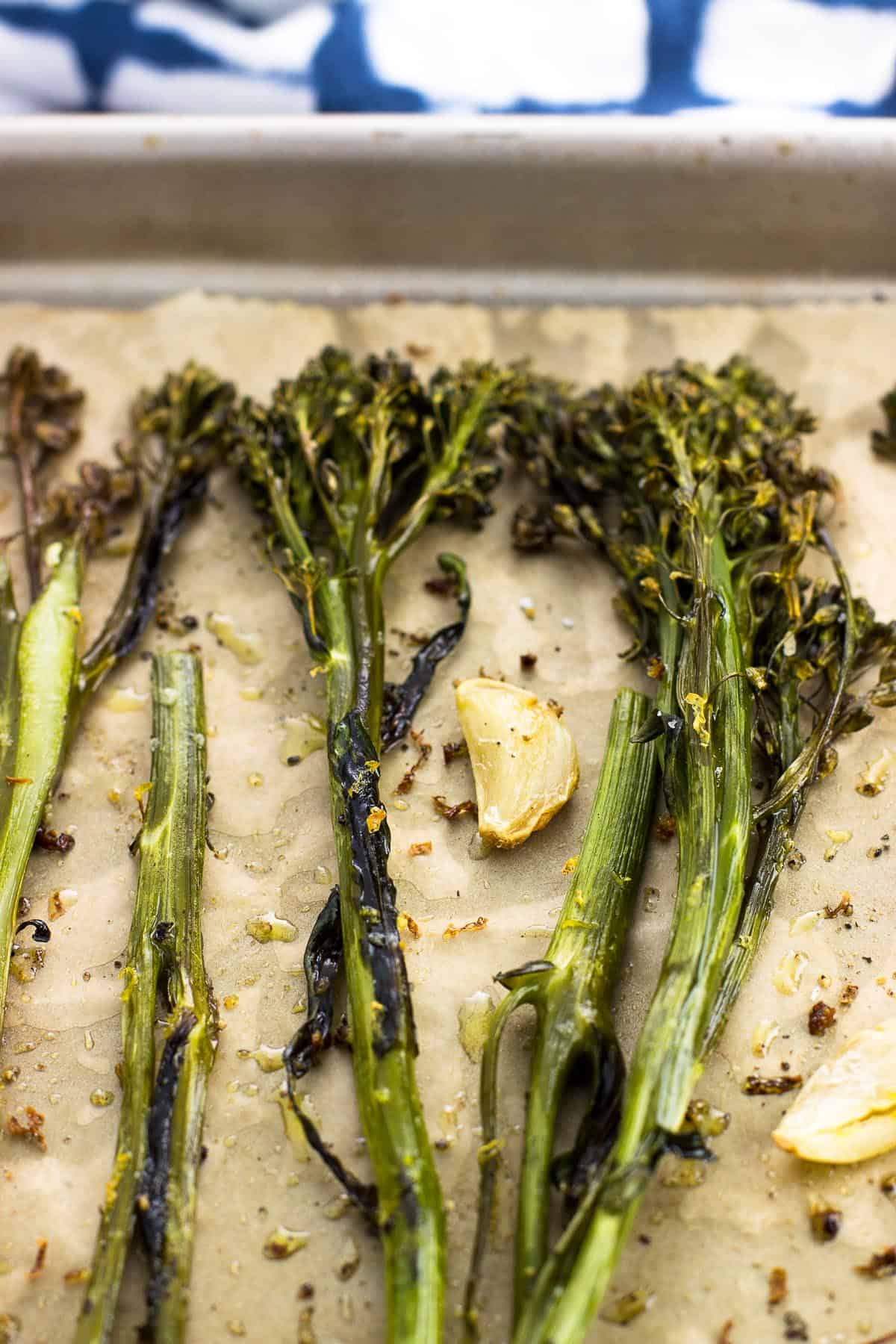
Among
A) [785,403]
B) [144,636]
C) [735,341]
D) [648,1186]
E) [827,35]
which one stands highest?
[827,35]

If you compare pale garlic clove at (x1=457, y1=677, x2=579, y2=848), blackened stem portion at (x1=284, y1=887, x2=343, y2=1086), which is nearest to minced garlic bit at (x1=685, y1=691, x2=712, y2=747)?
pale garlic clove at (x1=457, y1=677, x2=579, y2=848)

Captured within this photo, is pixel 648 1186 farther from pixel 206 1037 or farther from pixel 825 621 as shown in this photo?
pixel 825 621

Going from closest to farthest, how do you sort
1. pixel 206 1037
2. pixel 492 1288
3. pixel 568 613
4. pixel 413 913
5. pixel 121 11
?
pixel 492 1288 → pixel 206 1037 → pixel 413 913 → pixel 568 613 → pixel 121 11

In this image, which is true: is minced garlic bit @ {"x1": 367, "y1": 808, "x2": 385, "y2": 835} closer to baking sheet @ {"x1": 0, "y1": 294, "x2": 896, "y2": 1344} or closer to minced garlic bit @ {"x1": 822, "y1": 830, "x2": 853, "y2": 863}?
baking sheet @ {"x1": 0, "y1": 294, "x2": 896, "y2": 1344}

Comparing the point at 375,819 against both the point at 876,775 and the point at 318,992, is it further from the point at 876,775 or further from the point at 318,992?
the point at 876,775

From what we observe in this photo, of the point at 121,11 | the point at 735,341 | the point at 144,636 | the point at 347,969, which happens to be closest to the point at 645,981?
the point at 347,969

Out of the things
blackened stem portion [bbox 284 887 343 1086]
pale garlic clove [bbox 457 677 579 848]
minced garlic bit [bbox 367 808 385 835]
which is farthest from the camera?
pale garlic clove [bbox 457 677 579 848]

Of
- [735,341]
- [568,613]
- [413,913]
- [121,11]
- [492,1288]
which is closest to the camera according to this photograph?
[492,1288]
